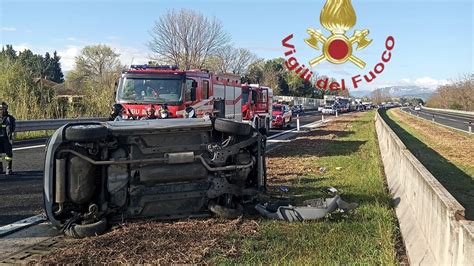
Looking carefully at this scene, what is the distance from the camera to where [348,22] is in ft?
46.6

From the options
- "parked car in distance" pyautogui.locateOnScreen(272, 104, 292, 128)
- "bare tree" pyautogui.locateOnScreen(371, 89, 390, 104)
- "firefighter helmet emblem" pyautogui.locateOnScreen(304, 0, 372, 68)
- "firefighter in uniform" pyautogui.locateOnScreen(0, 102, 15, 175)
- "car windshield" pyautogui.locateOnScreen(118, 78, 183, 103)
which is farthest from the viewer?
"bare tree" pyautogui.locateOnScreen(371, 89, 390, 104)

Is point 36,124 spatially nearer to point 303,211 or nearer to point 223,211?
point 223,211

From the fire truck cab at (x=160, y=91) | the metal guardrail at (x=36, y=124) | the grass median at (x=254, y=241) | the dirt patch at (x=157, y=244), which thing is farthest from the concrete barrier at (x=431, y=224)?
the metal guardrail at (x=36, y=124)

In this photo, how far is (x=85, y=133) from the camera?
19.6 feet

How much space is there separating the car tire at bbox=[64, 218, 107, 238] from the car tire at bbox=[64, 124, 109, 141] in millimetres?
1078

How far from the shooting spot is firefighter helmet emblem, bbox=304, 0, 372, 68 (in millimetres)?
13805

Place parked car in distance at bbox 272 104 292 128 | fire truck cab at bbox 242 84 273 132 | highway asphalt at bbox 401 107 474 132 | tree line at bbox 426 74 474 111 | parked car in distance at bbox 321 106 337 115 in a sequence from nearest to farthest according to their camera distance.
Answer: fire truck cab at bbox 242 84 273 132, parked car in distance at bbox 272 104 292 128, highway asphalt at bbox 401 107 474 132, parked car in distance at bbox 321 106 337 115, tree line at bbox 426 74 474 111

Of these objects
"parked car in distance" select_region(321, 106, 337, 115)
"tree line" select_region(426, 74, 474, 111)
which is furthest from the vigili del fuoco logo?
"tree line" select_region(426, 74, 474, 111)

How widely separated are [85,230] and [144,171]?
1033 millimetres

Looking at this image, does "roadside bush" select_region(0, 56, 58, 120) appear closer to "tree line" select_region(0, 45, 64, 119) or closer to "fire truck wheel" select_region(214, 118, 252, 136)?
"tree line" select_region(0, 45, 64, 119)

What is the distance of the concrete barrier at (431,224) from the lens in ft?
11.2

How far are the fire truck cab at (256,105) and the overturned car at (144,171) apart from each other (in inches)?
581

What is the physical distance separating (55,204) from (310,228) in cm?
327

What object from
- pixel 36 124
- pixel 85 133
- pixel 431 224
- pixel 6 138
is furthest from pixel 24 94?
pixel 431 224
